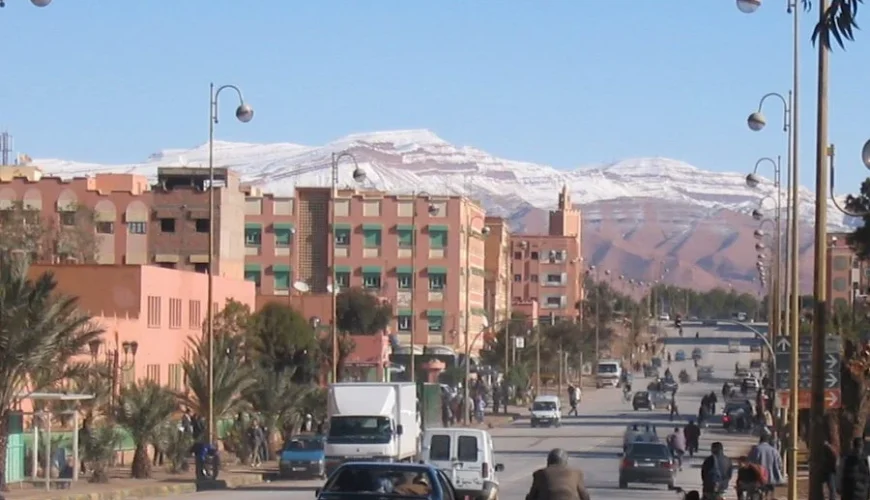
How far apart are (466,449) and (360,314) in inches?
2848

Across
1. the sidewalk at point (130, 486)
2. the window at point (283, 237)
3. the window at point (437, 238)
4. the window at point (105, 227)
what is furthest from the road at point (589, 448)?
the window at point (105, 227)

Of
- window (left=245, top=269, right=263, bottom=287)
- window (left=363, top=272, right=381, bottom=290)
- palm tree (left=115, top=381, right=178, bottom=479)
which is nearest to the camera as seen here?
palm tree (left=115, top=381, right=178, bottom=479)

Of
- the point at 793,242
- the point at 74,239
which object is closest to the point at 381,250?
the point at 74,239

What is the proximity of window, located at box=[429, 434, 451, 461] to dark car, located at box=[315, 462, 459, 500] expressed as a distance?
18.4m

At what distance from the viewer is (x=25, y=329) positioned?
3631 cm

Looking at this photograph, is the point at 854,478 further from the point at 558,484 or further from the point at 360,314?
the point at 360,314

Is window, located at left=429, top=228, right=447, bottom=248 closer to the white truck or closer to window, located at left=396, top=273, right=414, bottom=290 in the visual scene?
window, located at left=396, top=273, right=414, bottom=290

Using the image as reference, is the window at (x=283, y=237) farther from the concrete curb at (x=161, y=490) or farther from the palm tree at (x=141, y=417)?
the palm tree at (x=141, y=417)

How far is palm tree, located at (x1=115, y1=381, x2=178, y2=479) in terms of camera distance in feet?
148

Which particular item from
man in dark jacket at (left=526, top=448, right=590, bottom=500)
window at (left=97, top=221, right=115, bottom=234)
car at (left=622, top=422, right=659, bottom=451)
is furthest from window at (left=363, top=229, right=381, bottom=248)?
man in dark jacket at (left=526, top=448, right=590, bottom=500)

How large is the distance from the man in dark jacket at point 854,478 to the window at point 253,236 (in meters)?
95.8

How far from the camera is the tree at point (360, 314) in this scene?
110 meters

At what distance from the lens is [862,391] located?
151ft

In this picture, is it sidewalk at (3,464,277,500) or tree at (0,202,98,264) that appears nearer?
sidewalk at (3,464,277,500)
